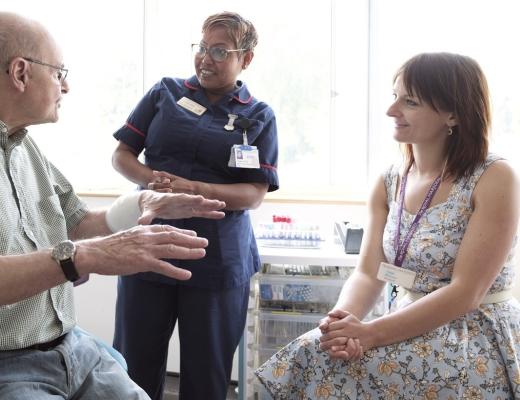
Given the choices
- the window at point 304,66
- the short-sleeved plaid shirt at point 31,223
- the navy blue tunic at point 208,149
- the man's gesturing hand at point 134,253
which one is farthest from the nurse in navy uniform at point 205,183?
the window at point 304,66

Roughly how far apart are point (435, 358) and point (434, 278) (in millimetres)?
249

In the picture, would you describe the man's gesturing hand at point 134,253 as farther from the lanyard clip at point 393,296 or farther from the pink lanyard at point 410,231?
the lanyard clip at point 393,296

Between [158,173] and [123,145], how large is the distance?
10.6 inches

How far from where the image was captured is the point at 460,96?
1.47m

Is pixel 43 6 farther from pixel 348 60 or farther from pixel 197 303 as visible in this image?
pixel 197 303

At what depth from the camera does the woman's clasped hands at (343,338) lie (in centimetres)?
130

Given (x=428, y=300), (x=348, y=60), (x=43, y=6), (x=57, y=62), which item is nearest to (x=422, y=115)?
(x=428, y=300)

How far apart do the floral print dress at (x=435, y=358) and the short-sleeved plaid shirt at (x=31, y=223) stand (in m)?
0.54

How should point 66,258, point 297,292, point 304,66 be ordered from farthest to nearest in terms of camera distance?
1. point 304,66
2. point 297,292
3. point 66,258

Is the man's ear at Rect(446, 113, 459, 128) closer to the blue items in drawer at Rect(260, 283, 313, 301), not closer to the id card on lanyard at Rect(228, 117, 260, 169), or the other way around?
the id card on lanyard at Rect(228, 117, 260, 169)


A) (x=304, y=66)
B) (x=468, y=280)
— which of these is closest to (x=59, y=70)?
(x=468, y=280)

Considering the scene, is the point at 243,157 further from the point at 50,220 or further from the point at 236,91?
the point at 50,220

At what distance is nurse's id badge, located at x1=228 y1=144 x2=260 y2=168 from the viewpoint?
1.69 metres

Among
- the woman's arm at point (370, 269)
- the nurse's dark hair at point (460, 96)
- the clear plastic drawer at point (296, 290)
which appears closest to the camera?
the nurse's dark hair at point (460, 96)
